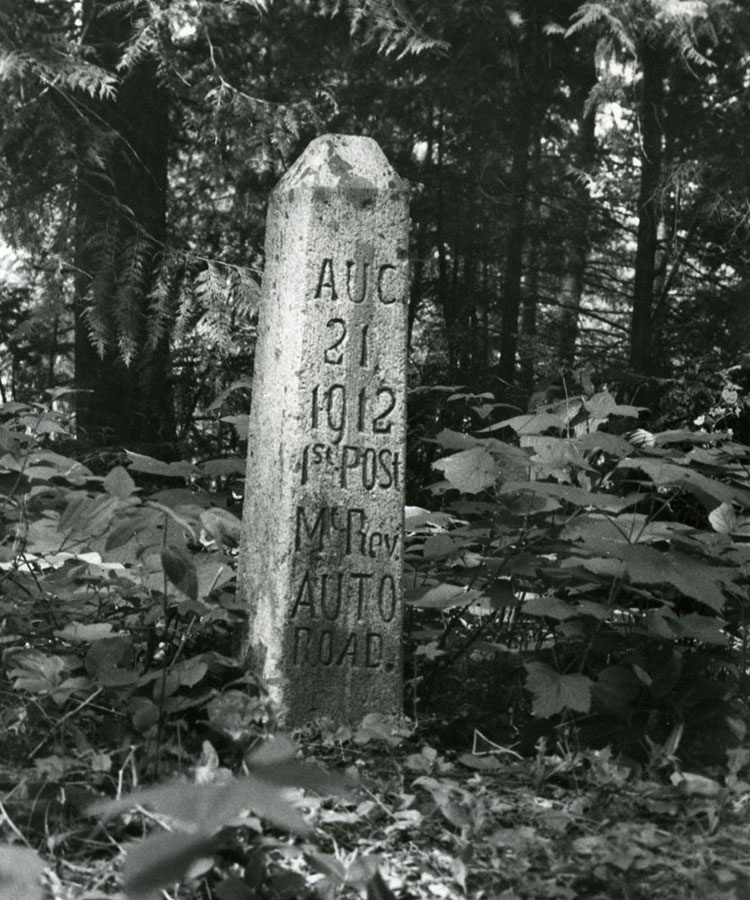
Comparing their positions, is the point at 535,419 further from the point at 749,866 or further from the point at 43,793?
the point at 43,793

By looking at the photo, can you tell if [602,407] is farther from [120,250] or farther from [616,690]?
[120,250]

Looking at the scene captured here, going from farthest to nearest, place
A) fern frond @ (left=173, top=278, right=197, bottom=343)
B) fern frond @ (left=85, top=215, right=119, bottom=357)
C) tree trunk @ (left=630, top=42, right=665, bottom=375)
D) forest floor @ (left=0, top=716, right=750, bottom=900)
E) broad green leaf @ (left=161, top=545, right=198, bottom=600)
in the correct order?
tree trunk @ (left=630, top=42, right=665, bottom=375), fern frond @ (left=173, top=278, right=197, bottom=343), fern frond @ (left=85, top=215, right=119, bottom=357), broad green leaf @ (left=161, top=545, right=198, bottom=600), forest floor @ (left=0, top=716, right=750, bottom=900)

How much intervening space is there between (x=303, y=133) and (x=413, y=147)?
2.39 meters

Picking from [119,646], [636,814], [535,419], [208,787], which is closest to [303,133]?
[535,419]

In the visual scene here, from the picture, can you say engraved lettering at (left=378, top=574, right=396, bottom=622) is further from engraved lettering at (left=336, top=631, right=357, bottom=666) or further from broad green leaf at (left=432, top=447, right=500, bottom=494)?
broad green leaf at (left=432, top=447, right=500, bottom=494)

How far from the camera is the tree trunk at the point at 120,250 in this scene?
725 centimetres

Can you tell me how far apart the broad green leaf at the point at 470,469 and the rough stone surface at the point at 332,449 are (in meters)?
0.19

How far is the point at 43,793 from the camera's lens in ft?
9.05

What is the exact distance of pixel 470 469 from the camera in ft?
12.8

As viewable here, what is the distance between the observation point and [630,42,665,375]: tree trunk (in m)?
9.51

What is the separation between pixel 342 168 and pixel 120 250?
4070 mm

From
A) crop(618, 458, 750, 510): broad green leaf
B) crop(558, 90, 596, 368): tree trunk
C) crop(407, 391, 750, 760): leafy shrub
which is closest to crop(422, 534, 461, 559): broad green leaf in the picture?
crop(407, 391, 750, 760): leafy shrub

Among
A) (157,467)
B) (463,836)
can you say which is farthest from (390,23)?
(463,836)

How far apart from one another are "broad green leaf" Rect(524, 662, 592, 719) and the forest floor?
137 millimetres
